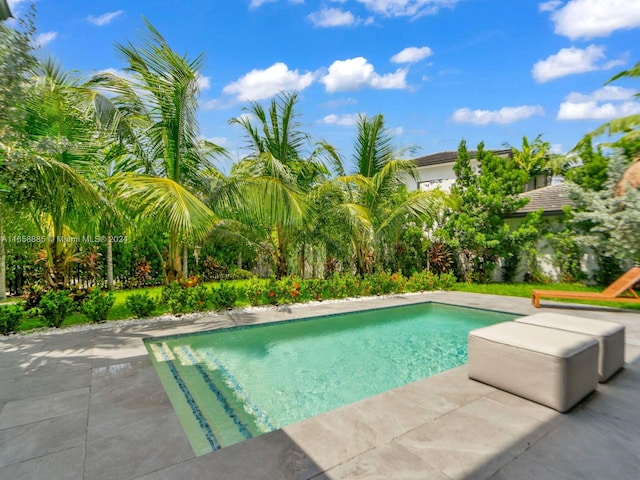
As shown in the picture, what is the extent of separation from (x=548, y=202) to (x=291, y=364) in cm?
1550

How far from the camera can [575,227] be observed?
13.2m

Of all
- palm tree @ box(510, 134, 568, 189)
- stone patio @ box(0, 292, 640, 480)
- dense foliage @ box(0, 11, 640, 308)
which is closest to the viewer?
stone patio @ box(0, 292, 640, 480)

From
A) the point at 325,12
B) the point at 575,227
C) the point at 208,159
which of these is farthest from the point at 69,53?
the point at 575,227

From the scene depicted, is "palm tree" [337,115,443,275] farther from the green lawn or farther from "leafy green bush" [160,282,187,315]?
"leafy green bush" [160,282,187,315]

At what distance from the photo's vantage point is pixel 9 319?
6383 millimetres

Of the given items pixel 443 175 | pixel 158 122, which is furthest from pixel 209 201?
pixel 443 175

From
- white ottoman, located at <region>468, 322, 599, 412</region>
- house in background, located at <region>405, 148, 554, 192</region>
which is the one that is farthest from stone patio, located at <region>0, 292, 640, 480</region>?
house in background, located at <region>405, 148, 554, 192</region>

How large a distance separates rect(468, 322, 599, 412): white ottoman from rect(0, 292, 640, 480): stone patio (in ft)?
0.44

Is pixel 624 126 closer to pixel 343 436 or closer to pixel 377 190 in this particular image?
pixel 377 190

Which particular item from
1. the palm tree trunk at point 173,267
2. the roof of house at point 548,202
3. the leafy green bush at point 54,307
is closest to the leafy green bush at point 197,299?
the palm tree trunk at point 173,267

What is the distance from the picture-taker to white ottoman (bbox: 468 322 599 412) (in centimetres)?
328

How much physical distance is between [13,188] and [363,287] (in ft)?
29.8

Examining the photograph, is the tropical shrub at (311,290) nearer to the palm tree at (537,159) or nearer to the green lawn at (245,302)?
the green lawn at (245,302)

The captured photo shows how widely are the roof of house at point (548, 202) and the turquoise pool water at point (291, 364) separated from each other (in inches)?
337
